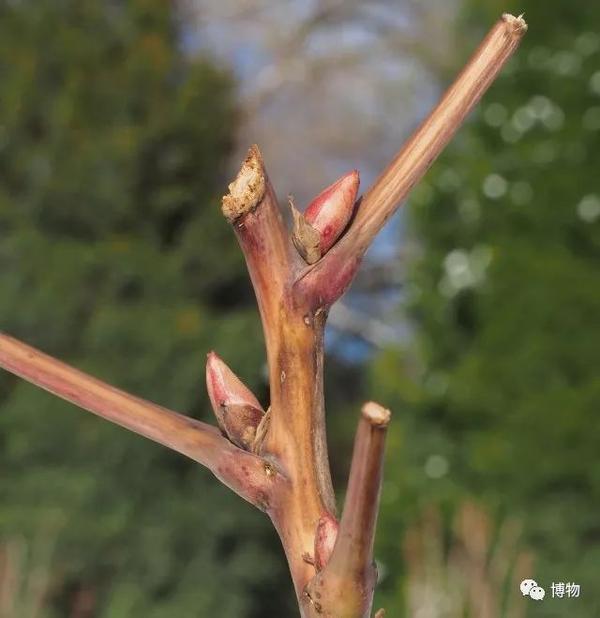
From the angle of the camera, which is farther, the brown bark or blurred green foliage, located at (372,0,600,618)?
blurred green foliage, located at (372,0,600,618)

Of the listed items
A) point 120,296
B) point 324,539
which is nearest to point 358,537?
point 324,539

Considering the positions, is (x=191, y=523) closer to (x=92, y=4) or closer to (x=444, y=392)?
(x=444, y=392)

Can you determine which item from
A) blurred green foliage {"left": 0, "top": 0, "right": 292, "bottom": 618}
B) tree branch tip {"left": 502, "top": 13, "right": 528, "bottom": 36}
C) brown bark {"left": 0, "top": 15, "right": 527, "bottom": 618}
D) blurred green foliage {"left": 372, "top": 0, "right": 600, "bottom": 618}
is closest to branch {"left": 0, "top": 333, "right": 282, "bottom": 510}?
brown bark {"left": 0, "top": 15, "right": 527, "bottom": 618}

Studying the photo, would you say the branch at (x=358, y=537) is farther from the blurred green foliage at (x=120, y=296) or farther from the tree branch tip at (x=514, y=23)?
the blurred green foliage at (x=120, y=296)

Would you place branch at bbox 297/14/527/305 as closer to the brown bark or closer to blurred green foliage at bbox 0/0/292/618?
the brown bark

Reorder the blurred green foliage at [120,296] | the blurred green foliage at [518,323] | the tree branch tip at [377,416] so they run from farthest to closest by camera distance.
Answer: the blurred green foliage at [120,296] < the blurred green foliage at [518,323] < the tree branch tip at [377,416]

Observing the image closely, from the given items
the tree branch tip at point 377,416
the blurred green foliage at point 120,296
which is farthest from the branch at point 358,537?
the blurred green foliage at point 120,296
